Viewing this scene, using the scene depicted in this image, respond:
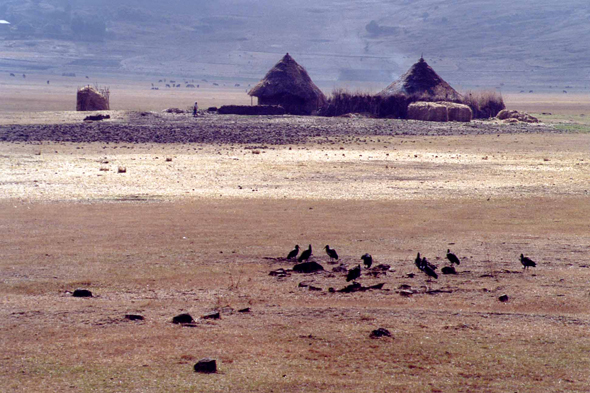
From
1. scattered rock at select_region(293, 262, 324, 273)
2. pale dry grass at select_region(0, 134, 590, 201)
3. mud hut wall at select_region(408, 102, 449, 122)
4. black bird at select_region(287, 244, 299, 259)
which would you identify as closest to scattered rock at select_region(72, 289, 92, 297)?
scattered rock at select_region(293, 262, 324, 273)

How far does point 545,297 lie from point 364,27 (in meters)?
140

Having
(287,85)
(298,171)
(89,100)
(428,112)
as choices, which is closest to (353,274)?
(298,171)

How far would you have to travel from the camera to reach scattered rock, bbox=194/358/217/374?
6426mm

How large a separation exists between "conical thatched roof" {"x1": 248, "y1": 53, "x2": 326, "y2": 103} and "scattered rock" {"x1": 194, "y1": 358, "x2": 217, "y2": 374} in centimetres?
3374

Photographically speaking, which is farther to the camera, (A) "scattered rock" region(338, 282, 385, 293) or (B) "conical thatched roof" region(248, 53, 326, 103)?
(B) "conical thatched roof" region(248, 53, 326, 103)

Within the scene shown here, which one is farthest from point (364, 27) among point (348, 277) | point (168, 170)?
point (348, 277)

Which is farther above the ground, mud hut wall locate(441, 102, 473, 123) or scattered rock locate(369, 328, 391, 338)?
mud hut wall locate(441, 102, 473, 123)

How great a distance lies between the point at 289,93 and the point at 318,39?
99698 mm

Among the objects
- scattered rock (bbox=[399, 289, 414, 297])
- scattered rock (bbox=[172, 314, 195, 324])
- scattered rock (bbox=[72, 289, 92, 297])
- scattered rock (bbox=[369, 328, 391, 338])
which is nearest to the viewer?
scattered rock (bbox=[369, 328, 391, 338])

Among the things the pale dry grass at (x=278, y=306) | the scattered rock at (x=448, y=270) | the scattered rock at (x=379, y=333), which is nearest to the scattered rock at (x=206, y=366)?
the pale dry grass at (x=278, y=306)

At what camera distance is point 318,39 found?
137m

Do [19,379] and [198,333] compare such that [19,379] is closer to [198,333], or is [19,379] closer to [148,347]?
[148,347]

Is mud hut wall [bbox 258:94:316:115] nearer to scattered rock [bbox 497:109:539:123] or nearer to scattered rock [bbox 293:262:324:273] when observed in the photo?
scattered rock [bbox 497:109:539:123]

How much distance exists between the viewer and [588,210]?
14.3 meters
